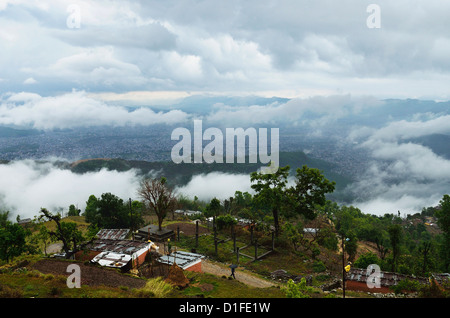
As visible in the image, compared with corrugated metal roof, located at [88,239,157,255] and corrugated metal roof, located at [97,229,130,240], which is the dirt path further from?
corrugated metal roof, located at [97,229,130,240]

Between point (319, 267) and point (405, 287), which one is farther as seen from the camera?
point (319, 267)

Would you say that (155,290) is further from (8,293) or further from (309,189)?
(309,189)

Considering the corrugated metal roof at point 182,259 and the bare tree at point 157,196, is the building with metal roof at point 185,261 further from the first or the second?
the bare tree at point 157,196

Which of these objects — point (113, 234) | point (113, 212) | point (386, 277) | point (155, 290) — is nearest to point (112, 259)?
point (155, 290)

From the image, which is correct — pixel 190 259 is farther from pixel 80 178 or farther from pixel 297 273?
pixel 80 178

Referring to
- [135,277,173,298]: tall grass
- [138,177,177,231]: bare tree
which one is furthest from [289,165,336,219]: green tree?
[135,277,173,298]: tall grass

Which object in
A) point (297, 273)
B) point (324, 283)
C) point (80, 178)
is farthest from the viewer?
point (80, 178)
